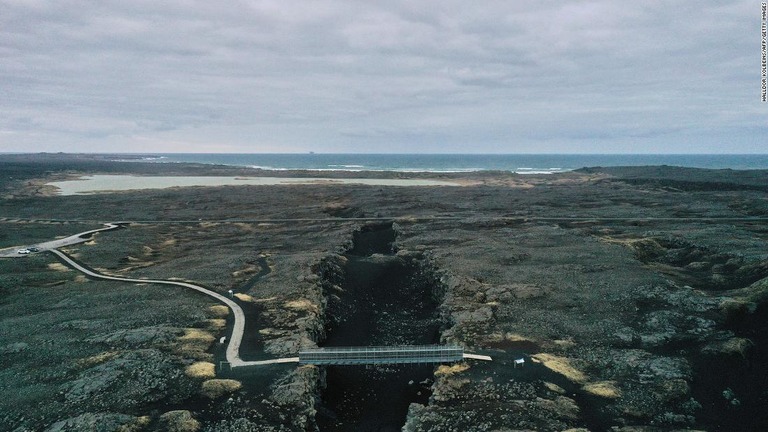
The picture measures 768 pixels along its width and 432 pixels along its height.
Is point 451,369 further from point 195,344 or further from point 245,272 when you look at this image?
point 245,272

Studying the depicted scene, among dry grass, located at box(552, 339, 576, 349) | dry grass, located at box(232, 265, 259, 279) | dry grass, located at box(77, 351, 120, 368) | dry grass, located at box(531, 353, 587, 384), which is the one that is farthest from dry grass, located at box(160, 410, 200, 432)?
dry grass, located at box(232, 265, 259, 279)

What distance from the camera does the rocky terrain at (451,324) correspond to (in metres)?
37.7

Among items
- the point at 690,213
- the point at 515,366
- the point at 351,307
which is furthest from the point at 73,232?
the point at 690,213

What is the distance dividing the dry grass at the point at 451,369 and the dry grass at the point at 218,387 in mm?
18855

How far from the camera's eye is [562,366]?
1731 inches

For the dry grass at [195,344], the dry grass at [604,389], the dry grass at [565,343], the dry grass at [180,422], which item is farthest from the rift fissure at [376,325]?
the dry grass at [604,389]

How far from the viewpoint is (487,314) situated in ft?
187

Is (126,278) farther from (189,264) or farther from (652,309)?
(652,309)

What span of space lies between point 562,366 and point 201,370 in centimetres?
A: 3504

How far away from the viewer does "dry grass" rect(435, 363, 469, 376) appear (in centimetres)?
4391

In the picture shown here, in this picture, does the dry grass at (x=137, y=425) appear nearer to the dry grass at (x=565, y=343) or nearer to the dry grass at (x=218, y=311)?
the dry grass at (x=218, y=311)

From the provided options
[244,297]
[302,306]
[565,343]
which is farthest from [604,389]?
[244,297]

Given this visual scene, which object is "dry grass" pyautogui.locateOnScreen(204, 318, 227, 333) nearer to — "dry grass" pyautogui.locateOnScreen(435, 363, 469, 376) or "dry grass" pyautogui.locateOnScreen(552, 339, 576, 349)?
"dry grass" pyautogui.locateOnScreen(435, 363, 469, 376)

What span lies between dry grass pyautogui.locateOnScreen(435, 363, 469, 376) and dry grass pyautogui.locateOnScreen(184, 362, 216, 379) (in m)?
21.8
